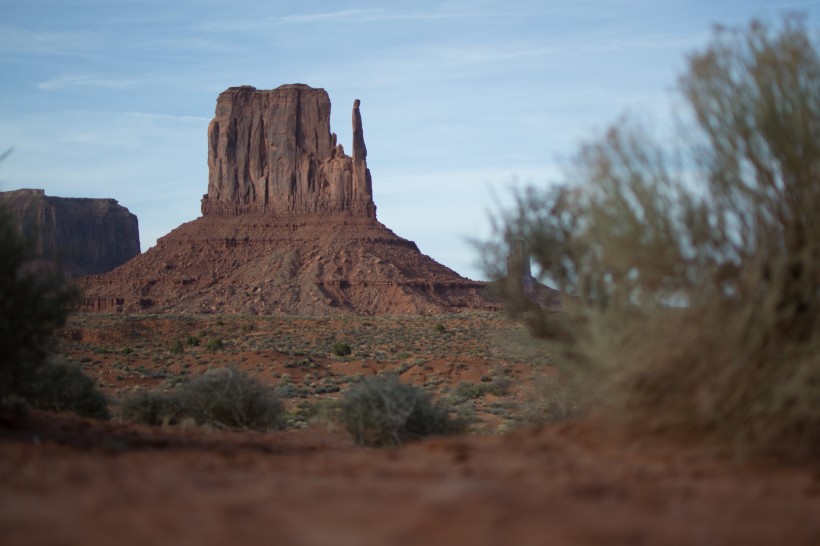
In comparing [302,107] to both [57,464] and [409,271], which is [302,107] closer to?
[409,271]

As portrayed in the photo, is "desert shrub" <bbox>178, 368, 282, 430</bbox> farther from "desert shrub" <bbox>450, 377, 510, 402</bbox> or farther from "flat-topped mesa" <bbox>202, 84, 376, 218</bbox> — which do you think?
"flat-topped mesa" <bbox>202, 84, 376, 218</bbox>

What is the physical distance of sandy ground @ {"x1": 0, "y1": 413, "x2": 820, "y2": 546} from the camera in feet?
16.9

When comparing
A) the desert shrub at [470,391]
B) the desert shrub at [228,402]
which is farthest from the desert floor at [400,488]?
the desert shrub at [470,391]

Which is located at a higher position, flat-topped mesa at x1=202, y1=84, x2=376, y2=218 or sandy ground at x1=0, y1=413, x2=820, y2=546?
flat-topped mesa at x1=202, y1=84, x2=376, y2=218

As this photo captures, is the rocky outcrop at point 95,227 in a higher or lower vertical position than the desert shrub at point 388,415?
higher

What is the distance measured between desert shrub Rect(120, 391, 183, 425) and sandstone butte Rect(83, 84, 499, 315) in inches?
2331

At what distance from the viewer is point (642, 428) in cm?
823

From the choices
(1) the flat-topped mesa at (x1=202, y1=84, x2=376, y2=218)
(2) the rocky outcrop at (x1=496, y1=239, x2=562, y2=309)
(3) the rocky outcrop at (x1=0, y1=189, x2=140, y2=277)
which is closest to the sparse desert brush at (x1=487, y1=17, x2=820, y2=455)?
(2) the rocky outcrop at (x1=496, y1=239, x2=562, y2=309)

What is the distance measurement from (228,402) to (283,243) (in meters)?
78.2

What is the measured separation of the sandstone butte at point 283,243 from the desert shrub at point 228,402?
5936cm

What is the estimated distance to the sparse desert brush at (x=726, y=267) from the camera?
7.45m

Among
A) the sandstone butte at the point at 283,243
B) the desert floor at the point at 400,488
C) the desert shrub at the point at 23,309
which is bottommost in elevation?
the desert floor at the point at 400,488

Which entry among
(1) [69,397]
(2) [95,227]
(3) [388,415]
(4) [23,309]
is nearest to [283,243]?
(2) [95,227]

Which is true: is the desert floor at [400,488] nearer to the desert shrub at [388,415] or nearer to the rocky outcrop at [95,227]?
the desert shrub at [388,415]
